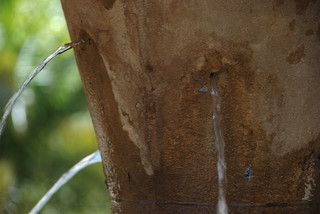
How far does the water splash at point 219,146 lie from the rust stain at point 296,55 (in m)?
0.19

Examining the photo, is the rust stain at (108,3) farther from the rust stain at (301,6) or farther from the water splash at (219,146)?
the rust stain at (301,6)

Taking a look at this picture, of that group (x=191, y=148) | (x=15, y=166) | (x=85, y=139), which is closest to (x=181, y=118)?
(x=191, y=148)

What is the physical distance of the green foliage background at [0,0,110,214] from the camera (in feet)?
36.3

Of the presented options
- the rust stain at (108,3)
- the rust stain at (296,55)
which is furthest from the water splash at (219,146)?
the rust stain at (108,3)

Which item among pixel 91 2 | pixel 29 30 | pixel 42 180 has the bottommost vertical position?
→ pixel 42 180

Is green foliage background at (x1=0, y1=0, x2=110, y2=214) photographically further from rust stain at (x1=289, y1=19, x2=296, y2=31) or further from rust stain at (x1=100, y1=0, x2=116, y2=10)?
→ rust stain at (x1=289, y1=19, x2=296, y2=31)

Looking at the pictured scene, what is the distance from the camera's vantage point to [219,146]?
2.31 m

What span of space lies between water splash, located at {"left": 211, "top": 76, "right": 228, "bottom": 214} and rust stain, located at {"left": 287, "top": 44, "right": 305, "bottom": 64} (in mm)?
194

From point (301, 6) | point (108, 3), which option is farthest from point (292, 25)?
point (108, 3)

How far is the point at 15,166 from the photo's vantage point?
37.3 feet

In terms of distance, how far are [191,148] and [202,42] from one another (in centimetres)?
27

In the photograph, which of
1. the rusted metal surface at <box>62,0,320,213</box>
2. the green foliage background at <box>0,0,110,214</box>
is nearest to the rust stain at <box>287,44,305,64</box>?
the rusted metal surface at <box>62,0,320,213</box>

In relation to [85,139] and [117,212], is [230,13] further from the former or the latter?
[85,139]

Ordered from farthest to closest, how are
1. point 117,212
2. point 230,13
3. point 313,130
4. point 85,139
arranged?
point 85,139
point 117,212
point 313,130
point 230,13
